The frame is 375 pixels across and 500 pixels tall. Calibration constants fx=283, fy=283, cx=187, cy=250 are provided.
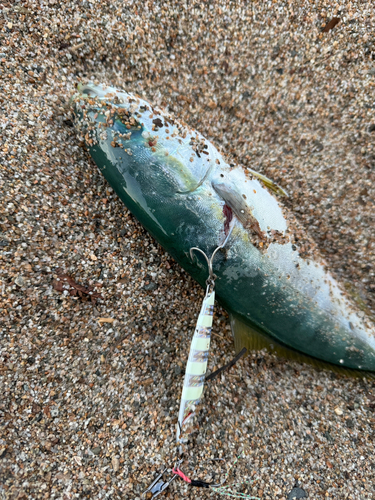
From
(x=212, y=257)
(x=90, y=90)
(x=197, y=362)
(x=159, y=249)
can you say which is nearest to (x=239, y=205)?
(x=212, y=257)

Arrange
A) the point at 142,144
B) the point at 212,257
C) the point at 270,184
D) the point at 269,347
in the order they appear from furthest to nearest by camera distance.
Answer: the point at 270,184
the point at 269,347
the point at 142,144
the point at 212,257

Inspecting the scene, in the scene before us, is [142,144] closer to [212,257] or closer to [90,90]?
[90,90]

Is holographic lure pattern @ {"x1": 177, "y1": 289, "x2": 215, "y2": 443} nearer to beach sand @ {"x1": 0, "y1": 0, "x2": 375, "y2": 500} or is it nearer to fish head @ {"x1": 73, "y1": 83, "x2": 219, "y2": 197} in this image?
beach sand @ {"x1": 0, "y1": 0, "x2": 375, "y2": 500}

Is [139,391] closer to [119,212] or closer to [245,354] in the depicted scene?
[245,354]

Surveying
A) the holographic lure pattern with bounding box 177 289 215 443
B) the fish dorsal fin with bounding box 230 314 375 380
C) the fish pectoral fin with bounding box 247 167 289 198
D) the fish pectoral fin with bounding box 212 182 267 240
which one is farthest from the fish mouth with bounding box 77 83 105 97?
the fish dorsal fin with bounding box 230 314 375 380

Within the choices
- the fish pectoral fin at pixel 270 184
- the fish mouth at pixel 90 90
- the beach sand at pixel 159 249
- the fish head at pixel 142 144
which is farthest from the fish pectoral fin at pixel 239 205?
the fish mouth at pixel 90 90

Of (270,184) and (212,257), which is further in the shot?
(270,184)
